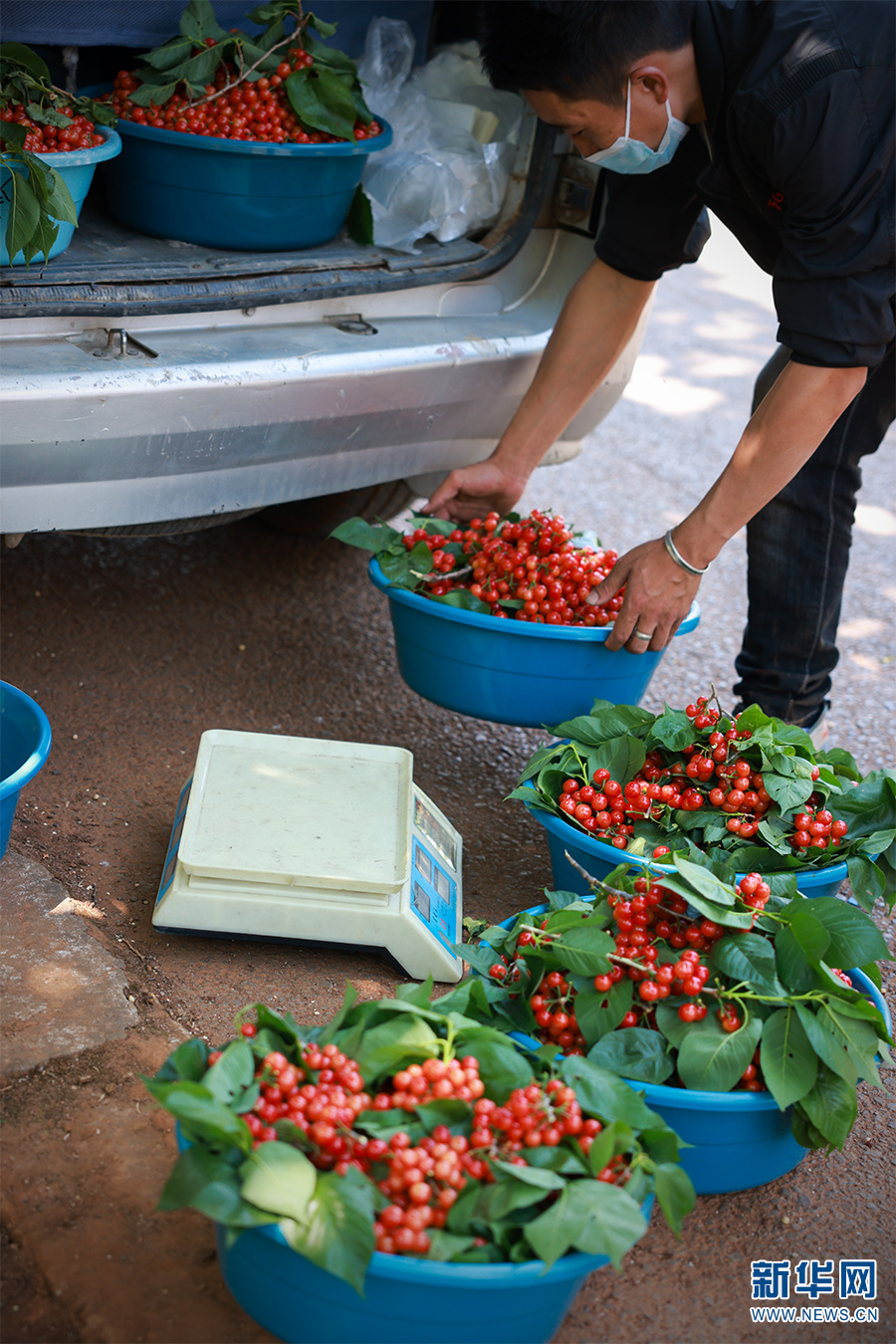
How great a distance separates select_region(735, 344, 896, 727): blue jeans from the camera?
8.34 ft

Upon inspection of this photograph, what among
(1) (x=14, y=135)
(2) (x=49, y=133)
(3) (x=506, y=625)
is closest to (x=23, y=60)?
(2) (x=49, y=133)

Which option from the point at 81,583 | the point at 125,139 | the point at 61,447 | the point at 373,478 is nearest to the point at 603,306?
the point at 373,478

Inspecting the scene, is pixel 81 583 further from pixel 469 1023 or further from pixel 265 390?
pixel 469 1023

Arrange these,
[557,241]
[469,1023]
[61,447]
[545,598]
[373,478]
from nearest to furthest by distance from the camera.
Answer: [469,1023] < [61,447] < [545,598] < [373,478] < [557,241]

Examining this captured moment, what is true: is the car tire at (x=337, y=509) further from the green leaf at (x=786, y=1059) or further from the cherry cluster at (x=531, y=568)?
the green leaf at (x=786, y=1059)

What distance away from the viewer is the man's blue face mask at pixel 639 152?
2.13 m

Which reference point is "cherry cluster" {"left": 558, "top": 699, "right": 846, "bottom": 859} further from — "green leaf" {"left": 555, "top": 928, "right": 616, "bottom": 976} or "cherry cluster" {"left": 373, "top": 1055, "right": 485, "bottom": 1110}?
"cherry cluster" {"left": 373, "top": 1055, "right": 485, "bottom": 1110}

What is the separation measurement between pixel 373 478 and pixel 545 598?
50cm

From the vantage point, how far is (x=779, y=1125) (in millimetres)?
1592

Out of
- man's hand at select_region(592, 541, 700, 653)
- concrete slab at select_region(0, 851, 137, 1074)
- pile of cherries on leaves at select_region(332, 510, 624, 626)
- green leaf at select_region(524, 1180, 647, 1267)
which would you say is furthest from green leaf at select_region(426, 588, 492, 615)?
green leaf at select_region(524, 1180, 647, 1267)

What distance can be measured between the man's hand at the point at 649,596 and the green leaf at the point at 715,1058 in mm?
946

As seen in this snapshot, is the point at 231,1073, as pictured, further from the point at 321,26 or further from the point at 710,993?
the point at 321,26

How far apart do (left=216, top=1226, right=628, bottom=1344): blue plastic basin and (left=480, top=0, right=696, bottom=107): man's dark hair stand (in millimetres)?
1806

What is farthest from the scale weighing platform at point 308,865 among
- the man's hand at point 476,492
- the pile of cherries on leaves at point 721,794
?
the man's hand at point 476,492
